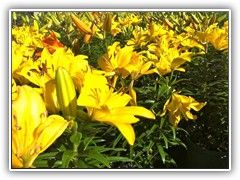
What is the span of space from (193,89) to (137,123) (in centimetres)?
22

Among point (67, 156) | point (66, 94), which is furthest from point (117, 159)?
point (66, 94)

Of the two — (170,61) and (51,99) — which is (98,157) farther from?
(170,61)

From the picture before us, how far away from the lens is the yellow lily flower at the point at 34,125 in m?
1.14

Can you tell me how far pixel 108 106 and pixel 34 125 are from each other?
A: 191 millimetres

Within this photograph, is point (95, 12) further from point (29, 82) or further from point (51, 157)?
point (51, 157)

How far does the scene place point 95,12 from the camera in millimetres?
1458

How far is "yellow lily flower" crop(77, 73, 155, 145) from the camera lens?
45.7 inches

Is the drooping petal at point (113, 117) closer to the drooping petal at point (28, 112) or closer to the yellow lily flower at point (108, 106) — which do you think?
the yellow lily flower at point (108, 106)

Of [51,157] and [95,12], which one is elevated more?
[95,12]

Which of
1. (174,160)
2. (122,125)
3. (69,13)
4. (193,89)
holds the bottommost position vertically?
(174,160)

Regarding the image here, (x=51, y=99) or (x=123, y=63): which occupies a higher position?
(x=123, y=63)

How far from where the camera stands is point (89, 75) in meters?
1.20
